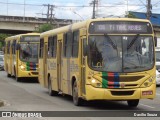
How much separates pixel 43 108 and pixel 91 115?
7.57ft

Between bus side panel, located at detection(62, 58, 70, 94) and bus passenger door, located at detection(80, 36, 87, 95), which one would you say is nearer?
bus passenger door, located at detection(80, 36, 87, 95)

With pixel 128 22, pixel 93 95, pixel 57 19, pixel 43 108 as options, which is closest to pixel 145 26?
pixel 128 22

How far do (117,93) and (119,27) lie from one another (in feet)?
7.12

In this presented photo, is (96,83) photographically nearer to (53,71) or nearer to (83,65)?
(83,65)

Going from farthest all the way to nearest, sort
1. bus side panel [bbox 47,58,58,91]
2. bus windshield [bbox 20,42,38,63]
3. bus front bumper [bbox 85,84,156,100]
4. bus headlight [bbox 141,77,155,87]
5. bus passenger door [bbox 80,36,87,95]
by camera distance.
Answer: bus windshield [bbox 20,42,38,63] < bus side panel [bbox 47,58,58,91] < bus passenger door [bbox 80,36,87,95] < bus headlight [bbox 141,77,155,87] < bus front bumper [bbox 85,84,156,100]

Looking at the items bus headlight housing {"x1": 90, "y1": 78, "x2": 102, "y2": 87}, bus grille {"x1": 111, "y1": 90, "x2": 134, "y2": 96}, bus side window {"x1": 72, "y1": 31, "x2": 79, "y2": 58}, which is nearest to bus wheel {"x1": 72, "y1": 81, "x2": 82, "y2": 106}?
bus side window {"x1": 72, "y1": 31, "x2": 79, "y2": 58}

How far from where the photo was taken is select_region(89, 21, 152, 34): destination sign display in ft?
52.3

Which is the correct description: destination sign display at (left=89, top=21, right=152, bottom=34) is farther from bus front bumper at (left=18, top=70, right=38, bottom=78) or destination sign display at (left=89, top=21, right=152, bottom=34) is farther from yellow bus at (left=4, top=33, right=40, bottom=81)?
bus front bumper at (left=18, top=70, right=38, bottom=78)

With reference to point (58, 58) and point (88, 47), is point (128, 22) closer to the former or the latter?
point (88, 47)

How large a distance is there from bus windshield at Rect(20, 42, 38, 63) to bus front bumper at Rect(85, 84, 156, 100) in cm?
1528

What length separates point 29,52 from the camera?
30.7 meters

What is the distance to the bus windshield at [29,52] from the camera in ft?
100.0

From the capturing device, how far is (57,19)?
312 feet

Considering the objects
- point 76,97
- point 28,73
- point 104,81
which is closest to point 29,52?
point 28,73
